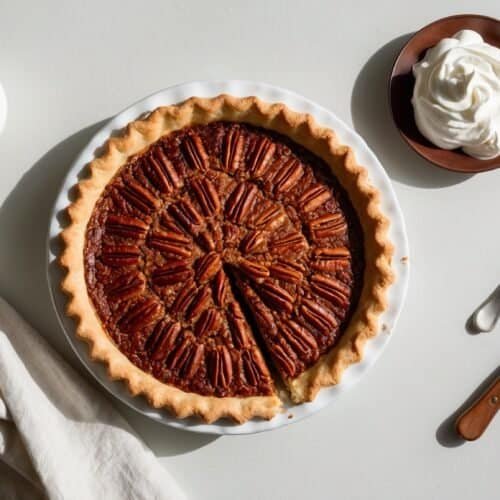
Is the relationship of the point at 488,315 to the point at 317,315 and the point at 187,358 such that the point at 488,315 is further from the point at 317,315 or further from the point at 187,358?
the point at 187,358

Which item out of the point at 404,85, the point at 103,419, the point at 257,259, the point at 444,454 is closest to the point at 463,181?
the point at 404,85

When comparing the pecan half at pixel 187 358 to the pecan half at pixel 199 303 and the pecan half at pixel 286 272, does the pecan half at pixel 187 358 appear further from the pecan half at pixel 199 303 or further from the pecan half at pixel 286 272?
the pecan half at pixel 286 272

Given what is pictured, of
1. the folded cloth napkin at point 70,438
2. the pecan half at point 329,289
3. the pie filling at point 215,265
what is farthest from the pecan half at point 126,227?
the pecan half at point 329,289

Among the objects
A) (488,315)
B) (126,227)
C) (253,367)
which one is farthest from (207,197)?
(488,315)

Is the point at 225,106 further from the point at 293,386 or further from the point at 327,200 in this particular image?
the point at 293,386

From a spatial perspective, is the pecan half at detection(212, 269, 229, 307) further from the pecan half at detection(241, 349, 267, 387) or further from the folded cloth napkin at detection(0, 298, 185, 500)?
the folded cloth napkin at detection(0, 298, 185, 500)

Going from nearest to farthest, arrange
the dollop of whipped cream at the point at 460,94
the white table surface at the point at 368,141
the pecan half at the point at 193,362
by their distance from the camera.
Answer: the pecan half at the point at 193,362
the dollop of whipped cream at the point at 460,94
the white table surface at the point at 368,141
